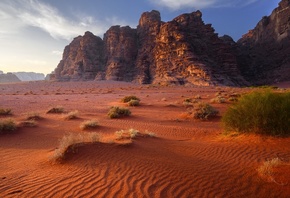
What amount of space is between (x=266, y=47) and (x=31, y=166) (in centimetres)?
8290

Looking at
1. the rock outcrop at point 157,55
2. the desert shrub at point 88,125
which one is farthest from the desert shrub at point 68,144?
the rock outcrop at point 157,55

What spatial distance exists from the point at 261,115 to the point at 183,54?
54522mm

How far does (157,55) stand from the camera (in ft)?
217

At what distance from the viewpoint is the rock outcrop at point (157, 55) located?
2303 inches

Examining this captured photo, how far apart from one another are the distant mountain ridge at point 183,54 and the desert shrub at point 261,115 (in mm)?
44263

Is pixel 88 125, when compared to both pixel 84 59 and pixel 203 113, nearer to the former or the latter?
pixel 203 113

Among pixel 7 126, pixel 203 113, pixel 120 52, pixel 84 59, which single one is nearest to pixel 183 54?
pixel 120 52

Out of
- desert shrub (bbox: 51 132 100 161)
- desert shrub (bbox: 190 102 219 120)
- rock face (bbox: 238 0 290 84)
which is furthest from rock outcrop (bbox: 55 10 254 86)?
desert shrub (bbox: 51 132 100 161)

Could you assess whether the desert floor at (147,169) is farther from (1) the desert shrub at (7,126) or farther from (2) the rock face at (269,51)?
(2) the rock face at (269,51)

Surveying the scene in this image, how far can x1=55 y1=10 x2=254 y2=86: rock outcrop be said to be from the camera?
58500mm

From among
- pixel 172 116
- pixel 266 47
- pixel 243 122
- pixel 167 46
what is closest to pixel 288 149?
pixel 243 122

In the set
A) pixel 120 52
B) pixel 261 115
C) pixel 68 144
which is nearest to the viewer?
pixel 68 144

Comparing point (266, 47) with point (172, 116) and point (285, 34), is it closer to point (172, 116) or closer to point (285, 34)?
point (285, 34)

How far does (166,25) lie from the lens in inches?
2613
